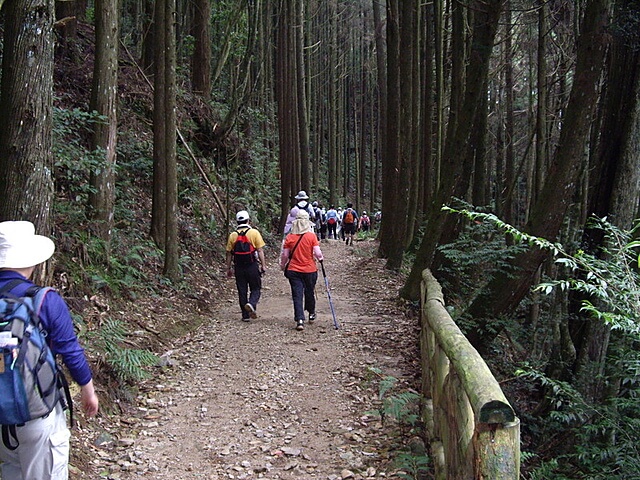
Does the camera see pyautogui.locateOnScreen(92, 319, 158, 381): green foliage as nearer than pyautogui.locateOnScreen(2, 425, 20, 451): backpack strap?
No

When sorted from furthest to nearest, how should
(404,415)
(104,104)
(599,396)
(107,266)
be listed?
(104,104) < (107,266) < (599,396) < (404,415)

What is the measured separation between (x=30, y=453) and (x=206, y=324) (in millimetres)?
7097

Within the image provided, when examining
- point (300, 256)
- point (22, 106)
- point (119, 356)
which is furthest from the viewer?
point (300, 256)

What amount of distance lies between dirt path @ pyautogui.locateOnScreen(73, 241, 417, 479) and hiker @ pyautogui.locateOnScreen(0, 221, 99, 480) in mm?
1510

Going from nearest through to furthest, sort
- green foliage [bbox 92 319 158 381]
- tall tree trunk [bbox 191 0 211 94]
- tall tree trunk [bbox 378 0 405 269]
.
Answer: green foliage [bbox 92 319 158 381] < tall tree trunk [bbox 378 0 405 269] < tall tree trunk [bbox 191 0 211 94]

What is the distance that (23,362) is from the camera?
10.0 ft

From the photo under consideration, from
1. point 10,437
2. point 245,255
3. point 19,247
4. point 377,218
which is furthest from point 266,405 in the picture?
point 377,218

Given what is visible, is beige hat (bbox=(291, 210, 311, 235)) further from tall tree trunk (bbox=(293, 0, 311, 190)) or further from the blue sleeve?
tall tree trunk (bbox=(293, 0, 311, 190))

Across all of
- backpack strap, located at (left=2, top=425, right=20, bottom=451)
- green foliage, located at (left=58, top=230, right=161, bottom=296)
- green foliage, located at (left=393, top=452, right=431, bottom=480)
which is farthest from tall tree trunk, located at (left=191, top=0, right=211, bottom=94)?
backpack strap, located at (left=2, top=425, right=20, bottom=451)

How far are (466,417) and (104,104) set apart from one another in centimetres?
851

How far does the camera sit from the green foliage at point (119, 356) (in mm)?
6457

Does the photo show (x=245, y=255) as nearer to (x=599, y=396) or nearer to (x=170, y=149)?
(x=170, y=149)

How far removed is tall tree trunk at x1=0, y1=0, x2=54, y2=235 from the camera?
495cm

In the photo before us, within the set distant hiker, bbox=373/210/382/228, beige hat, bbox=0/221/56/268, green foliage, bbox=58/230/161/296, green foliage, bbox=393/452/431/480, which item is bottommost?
distant hiker, bbox=373/210/382/228
